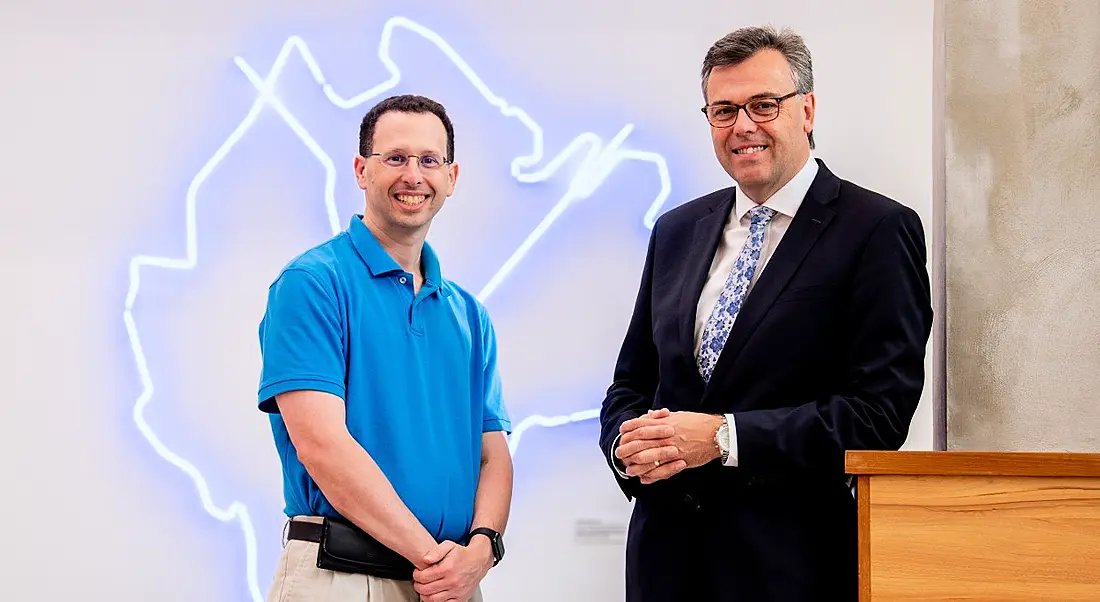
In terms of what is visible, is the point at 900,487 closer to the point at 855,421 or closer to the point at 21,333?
the point at 855,421

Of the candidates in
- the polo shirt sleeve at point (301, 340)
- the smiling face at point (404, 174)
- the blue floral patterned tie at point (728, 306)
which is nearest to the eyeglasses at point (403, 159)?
the smiling face at point (404, 174)

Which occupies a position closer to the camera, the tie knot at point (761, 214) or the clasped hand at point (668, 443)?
the clasped hand at point (668, 443)

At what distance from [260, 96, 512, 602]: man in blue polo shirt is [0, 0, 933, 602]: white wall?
75cm

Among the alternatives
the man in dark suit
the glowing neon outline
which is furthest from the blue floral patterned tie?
the glowing neon outline

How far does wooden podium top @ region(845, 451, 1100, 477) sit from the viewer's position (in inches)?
52.5

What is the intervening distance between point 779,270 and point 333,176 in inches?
58.0

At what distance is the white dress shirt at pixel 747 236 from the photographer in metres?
2.00

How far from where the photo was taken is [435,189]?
2.13m

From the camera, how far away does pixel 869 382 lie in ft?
5.90

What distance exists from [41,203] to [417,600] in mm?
1723

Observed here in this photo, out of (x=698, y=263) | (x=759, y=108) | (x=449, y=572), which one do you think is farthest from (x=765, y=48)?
(x=449, y=572)

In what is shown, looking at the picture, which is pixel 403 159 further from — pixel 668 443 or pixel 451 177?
pixel 668 443

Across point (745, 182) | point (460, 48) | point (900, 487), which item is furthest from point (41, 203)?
point (900, 487)

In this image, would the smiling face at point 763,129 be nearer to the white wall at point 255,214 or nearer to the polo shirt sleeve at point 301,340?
the polo shirt sleeve at point 301,340
